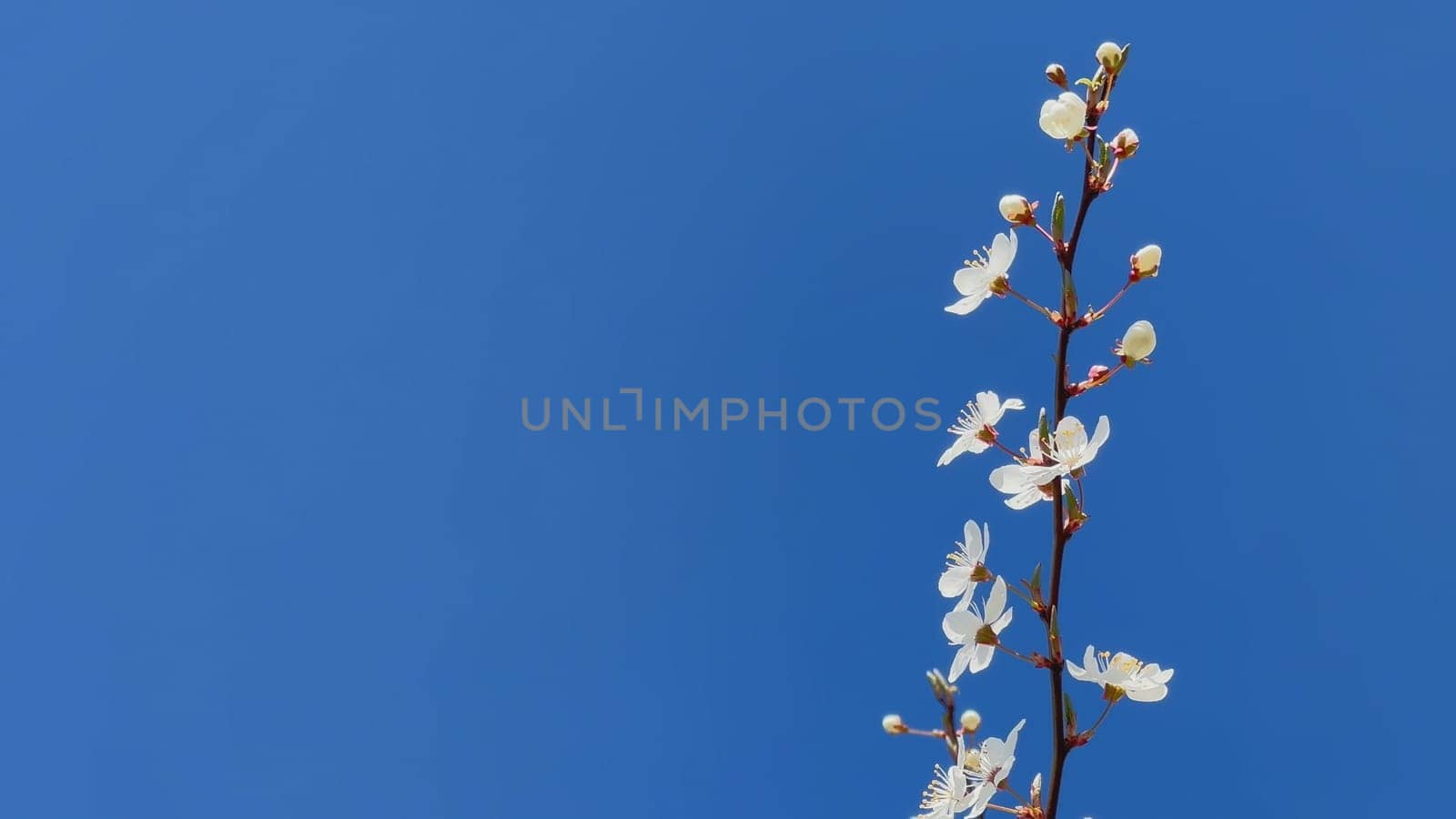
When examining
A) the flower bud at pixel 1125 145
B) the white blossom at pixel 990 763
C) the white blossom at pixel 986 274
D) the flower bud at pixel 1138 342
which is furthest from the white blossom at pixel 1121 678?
the flower bud at pixel 1125 145

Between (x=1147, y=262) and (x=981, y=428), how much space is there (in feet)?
1.25

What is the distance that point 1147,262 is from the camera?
5.49 feet

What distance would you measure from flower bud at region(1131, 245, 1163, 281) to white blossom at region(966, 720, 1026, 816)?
0.75 meters

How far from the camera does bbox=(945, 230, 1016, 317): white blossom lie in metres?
1.79


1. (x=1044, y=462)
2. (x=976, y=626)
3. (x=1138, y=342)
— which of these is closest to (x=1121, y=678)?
(x=976, y=626)

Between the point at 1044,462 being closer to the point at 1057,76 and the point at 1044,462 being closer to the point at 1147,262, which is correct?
the point at 1147,262

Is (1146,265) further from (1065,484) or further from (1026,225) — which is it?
(1065,484)

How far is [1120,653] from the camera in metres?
1.60

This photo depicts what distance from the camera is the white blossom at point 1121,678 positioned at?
154cm

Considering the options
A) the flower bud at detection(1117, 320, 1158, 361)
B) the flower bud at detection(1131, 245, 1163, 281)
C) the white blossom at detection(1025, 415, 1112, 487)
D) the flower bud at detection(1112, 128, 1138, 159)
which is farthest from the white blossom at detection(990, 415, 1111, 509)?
the flower bud at detection(1112, 128, 1138, 159)

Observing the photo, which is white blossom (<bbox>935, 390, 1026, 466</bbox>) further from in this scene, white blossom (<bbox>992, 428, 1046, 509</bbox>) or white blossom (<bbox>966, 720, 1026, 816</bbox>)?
white blossom (<bbox>966, 720, 1026, 816</bbox>)

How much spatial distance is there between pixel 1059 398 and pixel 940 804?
648mm

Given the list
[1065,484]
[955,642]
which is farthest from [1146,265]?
[955,642]

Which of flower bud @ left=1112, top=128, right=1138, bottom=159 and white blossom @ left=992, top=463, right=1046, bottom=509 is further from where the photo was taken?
flower bud @ left=1112, top=128, right=1138, bottom=159
